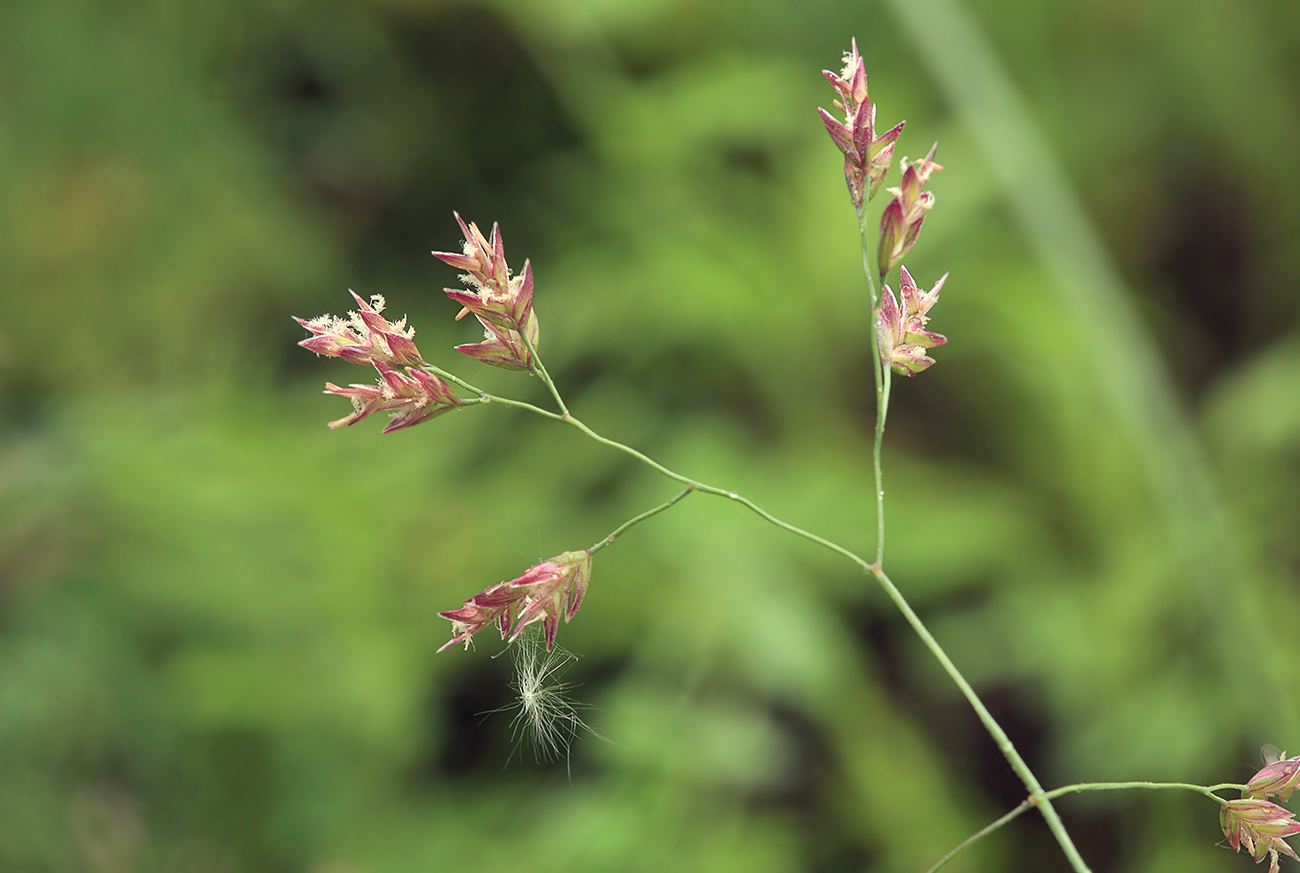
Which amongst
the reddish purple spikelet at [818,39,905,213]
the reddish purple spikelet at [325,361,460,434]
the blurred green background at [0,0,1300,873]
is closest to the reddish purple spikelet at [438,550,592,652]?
the reddish purple spikelet at [325,361,460,434]

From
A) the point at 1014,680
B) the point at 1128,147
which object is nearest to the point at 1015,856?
the point at 1014,680

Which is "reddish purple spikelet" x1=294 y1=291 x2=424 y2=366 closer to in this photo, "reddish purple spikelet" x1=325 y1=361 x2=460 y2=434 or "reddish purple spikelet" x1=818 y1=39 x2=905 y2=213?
"reddish purple spikelet" x1=325 y1=361 x2=460 y2=434

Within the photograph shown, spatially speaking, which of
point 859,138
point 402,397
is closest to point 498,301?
point 402,397

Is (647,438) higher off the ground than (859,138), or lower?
lower

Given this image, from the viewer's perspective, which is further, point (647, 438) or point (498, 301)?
point (647, 438)

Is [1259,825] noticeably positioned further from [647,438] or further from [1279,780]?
[647,438]

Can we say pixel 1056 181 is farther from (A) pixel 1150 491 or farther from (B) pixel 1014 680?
(B) pixel 1014 680
